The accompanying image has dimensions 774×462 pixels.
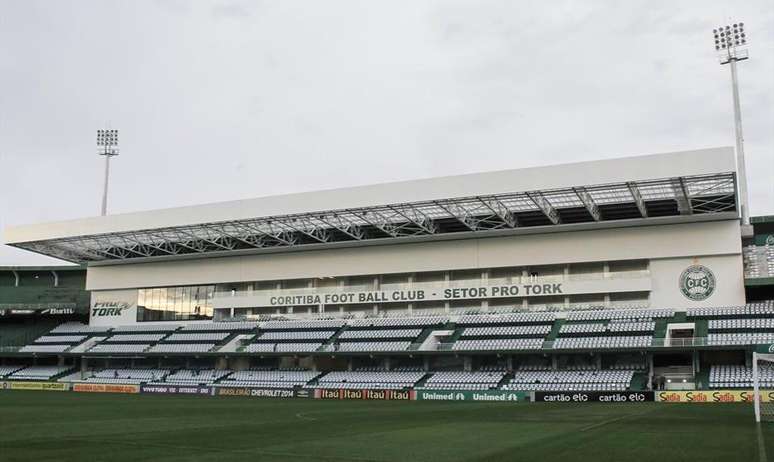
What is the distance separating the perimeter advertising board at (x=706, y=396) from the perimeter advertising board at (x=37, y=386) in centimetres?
4298

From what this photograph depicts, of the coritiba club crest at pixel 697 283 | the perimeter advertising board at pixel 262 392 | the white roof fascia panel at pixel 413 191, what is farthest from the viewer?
the perimeter advertising board at pixel 262 392

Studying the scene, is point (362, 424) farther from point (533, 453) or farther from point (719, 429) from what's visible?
point (719, 429)

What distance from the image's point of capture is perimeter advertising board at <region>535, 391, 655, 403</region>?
37.9m

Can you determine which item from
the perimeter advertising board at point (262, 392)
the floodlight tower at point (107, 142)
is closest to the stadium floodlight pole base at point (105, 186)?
the floodlight tower at point (107, 142)

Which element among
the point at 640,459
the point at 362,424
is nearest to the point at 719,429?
the point at 640,459

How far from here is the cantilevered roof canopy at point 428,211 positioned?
40812 mm

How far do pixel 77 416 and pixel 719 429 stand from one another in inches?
885

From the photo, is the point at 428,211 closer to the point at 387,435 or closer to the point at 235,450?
the point at 387,435

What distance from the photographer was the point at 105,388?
53375 millimetres

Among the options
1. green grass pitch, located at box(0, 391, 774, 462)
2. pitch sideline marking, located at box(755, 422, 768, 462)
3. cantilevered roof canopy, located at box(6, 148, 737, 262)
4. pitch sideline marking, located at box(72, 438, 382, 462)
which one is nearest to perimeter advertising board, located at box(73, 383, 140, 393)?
cantilevered roof canopy, located at box(6, 148, 737, 262)

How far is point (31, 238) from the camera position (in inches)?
2362

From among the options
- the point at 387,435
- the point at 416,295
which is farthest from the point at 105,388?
the point at 387,435

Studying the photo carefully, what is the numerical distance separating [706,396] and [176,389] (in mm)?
34124

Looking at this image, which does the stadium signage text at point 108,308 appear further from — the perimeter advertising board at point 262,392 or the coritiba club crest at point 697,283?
the coritiba club crest at point 697,283
